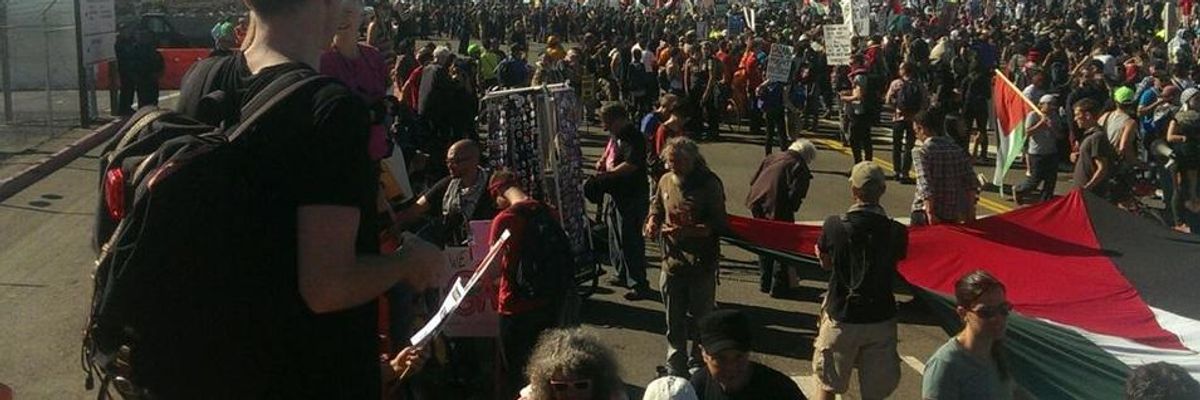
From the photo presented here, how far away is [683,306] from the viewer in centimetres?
820

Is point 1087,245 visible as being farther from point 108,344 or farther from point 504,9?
point 504,9

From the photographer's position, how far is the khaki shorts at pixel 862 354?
666 cm

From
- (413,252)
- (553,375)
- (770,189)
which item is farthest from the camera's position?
(770,189)

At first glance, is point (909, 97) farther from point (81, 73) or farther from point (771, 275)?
point (81, 73)

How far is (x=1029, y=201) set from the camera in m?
15.4

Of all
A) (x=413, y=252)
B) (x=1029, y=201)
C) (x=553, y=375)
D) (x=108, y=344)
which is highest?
(x=413, y=252)

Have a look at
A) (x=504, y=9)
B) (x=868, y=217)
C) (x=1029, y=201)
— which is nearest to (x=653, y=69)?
(x=1029, y=201)

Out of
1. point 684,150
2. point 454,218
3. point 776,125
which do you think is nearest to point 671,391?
point 684,150

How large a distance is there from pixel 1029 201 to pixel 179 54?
20.5 metres

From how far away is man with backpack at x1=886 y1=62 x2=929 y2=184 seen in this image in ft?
52.9

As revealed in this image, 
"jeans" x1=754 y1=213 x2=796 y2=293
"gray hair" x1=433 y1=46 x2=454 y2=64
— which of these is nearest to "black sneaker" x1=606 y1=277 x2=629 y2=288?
"jeans" x1=754 y1=213 x2=796 y2=293

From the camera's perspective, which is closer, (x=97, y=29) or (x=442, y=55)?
(x=442, y=55)

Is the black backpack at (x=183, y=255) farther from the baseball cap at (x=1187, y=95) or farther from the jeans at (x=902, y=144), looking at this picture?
the jeans at (x=902, y=144)

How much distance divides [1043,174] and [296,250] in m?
14.1
